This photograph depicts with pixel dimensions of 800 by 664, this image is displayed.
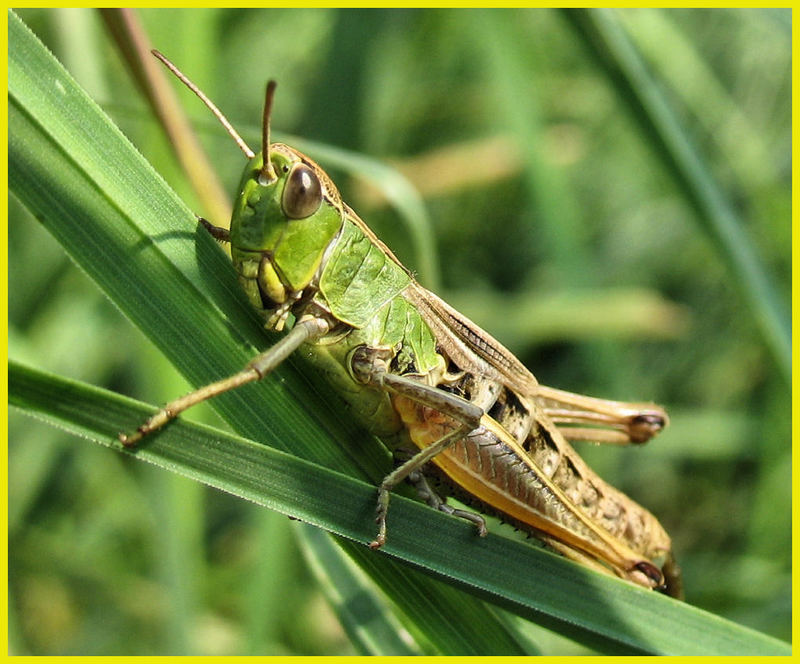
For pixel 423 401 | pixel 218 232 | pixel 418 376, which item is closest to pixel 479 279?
pixel 418 376

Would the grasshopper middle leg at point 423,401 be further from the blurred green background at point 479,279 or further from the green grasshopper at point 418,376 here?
the blurred green background at point 479,279

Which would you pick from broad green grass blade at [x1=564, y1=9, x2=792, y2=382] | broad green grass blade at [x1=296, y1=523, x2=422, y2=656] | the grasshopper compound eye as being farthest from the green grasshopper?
broad green grass blade at [x1=564, y1=9, x2=792, y2=382]

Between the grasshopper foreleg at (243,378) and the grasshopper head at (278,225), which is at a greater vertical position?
the grasshopper head at (278,225)

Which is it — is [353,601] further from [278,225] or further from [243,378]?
[278,225]

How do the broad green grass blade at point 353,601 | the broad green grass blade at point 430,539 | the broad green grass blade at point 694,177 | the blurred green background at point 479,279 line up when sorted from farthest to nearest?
the blurred green background at point 479,279 < the broad green grass blade at point 694,177 < the broad green grass blade at point 353,601 < the broad green grass blade at point 430,539

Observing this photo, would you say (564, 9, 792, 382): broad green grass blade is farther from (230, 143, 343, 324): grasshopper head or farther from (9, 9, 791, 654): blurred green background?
(230, 143, 343, 324): grasshopper head

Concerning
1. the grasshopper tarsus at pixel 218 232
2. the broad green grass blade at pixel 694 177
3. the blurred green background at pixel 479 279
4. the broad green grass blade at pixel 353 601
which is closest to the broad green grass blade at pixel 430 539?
the broad green grass blade at pixel 353 601
